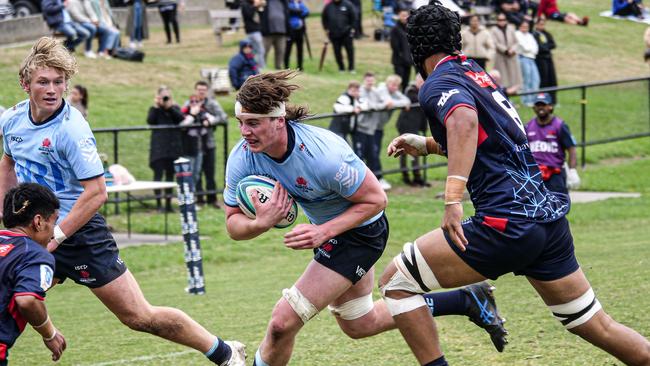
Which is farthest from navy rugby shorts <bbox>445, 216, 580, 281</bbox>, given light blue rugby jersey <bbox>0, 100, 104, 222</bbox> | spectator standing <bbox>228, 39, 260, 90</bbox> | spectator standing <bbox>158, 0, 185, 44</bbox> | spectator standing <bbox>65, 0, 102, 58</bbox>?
spectator standing <bbox>158, 0, 185, 44</bbox>

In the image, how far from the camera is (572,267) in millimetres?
6109

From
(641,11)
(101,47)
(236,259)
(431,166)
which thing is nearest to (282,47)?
(101,47)

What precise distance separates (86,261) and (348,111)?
40.5ft

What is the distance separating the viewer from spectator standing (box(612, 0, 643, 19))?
1565 inches

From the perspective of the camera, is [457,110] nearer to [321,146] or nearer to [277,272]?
[321,146]

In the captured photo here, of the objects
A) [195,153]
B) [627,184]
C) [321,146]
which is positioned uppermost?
[321,146]

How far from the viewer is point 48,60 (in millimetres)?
6797

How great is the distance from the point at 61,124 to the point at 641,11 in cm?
3586

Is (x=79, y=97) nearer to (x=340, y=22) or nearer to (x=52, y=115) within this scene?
(x=52, y=115)

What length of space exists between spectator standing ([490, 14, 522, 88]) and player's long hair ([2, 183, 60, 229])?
20231 mm

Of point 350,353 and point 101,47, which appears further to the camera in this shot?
point 101,47

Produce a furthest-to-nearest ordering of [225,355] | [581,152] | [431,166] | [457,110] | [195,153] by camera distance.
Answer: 1. [581,152]
2. [431,166]
3. [195,153]
4. [225,355]
5. [457,110]

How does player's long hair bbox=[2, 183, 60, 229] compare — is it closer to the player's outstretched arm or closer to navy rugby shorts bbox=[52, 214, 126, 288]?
the player's outstretched arm

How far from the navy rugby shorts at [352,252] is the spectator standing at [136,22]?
2228 cm
